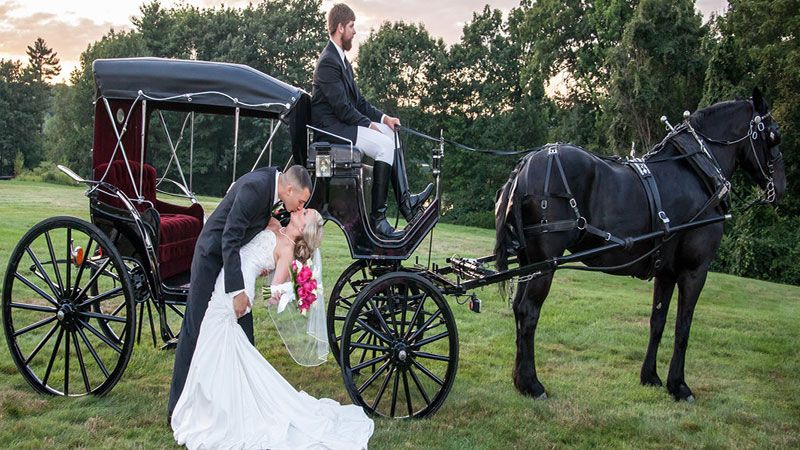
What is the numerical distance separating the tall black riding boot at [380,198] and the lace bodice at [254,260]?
3.32 ft

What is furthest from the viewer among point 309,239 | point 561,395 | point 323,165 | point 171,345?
point 171,345

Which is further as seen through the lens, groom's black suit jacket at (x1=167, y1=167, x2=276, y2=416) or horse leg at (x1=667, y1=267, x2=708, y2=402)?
horse leg at (x1=667, y1=267, x2=708, y2=402)

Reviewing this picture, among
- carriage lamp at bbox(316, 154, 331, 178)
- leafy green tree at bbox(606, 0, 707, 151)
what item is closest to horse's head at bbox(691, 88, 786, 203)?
carriage lamp at bbox(316, 154, 331, 178)

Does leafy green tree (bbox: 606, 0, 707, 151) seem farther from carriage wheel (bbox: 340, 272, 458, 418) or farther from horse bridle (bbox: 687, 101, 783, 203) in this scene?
carriage wheel (bbox: 340, 272, 458, 418)

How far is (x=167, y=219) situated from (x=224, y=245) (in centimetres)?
180

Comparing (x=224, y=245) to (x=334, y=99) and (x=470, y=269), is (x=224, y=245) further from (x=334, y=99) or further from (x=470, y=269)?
(x=470, y=269)

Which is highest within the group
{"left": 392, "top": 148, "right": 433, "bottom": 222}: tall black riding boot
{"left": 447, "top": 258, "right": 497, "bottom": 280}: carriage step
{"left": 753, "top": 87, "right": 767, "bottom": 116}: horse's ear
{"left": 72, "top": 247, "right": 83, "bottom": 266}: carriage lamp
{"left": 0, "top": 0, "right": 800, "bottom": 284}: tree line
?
{"left": 0, "top": 0, "right": 800, "bottom": 284}: tree line

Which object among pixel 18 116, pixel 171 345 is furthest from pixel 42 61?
pixel 171 345

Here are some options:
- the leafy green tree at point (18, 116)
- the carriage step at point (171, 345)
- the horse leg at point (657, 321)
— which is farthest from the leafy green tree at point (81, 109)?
the horse leg at point (657, 321)

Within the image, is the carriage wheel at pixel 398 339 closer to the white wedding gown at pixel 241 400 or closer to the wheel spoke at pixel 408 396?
the wheel spoke at pixel 408 396

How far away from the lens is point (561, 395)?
6.12 metres

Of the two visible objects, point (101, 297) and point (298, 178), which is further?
point (101, 297)

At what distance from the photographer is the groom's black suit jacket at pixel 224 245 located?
4520 mm

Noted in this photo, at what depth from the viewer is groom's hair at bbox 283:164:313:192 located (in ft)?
14.9
